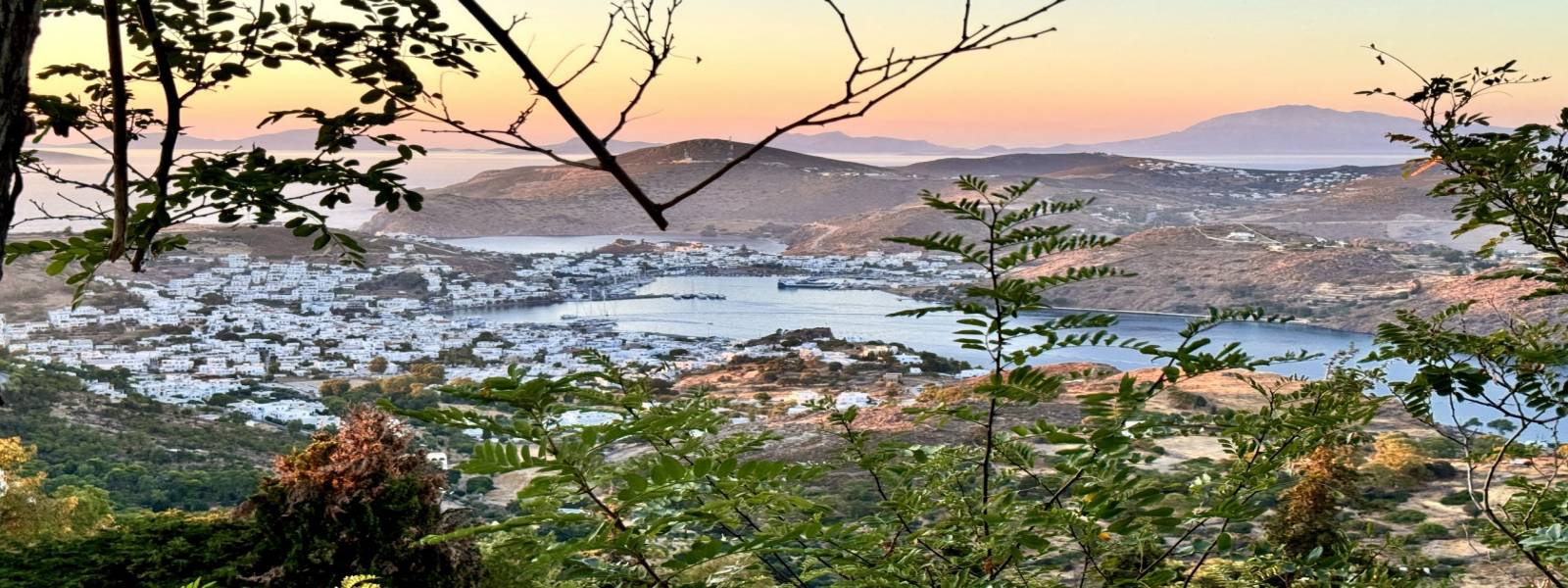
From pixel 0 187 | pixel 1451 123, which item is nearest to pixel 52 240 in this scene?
pixel 0 187

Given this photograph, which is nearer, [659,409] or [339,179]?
[659,409]

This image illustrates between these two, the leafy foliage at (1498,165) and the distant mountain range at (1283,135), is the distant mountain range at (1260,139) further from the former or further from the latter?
the leafy foliage at (1498,165)

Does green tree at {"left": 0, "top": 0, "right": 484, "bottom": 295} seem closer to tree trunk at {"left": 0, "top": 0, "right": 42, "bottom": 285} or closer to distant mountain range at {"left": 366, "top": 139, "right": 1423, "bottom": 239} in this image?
tree trunk at {"left": 0, "top": 0, "right": 42, "bottom": 285}

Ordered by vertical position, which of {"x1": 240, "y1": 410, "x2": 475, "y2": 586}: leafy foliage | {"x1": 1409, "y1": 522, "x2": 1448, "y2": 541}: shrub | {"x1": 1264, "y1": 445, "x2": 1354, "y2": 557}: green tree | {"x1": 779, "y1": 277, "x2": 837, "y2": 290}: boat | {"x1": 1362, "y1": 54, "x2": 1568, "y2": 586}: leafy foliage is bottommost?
{"x1": 779, "y1": 277, "x2": 837, "y2": 290}: boat

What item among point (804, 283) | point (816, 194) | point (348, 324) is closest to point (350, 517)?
point (348, 324)

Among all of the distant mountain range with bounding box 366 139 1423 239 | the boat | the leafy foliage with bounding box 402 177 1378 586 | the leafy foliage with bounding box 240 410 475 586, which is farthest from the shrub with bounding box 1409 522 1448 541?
the distant mountain range with bounding box 366 139 1423 239

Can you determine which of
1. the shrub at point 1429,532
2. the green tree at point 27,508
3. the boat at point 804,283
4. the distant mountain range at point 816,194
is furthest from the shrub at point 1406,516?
the distant mountain range at point 816,194

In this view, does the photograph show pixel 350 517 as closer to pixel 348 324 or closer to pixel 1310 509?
pixel 1310 509

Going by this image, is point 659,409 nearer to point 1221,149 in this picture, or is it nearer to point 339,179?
point 339,179
